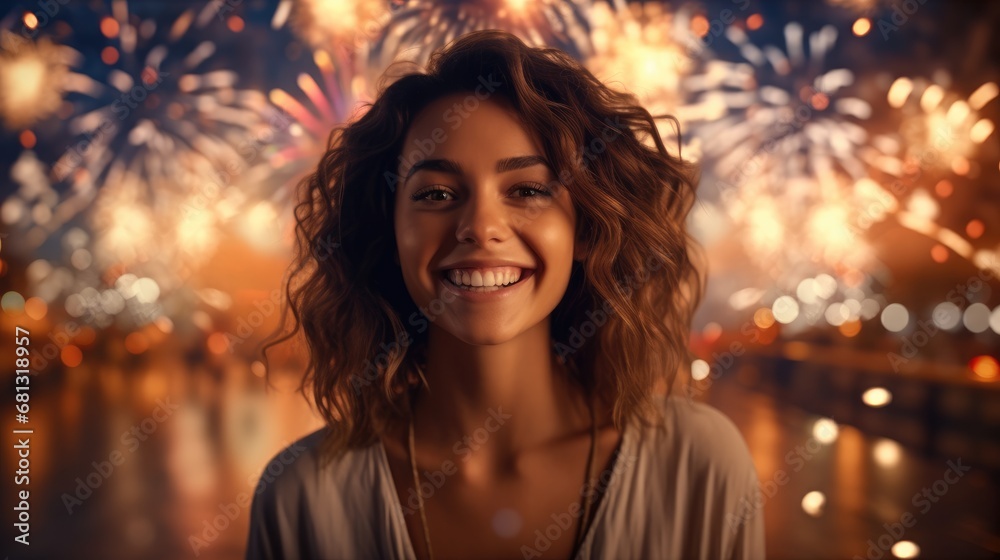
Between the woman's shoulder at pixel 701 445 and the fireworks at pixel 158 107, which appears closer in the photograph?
the woman's shoulder at pixel 701 445

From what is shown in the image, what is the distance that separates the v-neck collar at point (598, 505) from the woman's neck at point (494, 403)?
9 cm

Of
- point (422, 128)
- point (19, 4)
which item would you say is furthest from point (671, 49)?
point (19, 4)

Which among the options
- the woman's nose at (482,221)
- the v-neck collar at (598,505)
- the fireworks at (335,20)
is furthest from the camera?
the fireworks at (335,20)

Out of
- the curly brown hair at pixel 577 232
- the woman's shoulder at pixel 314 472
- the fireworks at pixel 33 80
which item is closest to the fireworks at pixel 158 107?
the fireworks at pixel 33 80

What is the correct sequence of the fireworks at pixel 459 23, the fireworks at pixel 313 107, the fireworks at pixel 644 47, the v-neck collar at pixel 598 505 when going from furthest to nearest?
the fireworks at pixel 313 107 → the fireworks at pixel 644 47 → the fireworks at pixel 459 23 → the v-neck collar at pixel 598 505

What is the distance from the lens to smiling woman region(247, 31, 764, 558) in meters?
1.24

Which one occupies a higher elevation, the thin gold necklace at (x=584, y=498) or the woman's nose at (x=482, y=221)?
the woman's nose at (x=482, y=221)

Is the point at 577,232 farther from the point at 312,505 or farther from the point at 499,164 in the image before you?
the point at 312,505

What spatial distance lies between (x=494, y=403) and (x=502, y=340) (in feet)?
0.70

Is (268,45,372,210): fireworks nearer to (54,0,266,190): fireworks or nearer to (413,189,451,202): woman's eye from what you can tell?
(54,0,266,190): fireworks

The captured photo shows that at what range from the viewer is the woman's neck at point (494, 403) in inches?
53.5

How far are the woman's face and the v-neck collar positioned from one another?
32 cm

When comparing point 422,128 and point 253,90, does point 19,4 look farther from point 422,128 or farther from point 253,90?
point 422,128

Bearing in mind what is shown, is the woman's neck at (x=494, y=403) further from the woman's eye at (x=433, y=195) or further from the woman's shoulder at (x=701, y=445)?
the woman's eye at (x=433, y=195)
